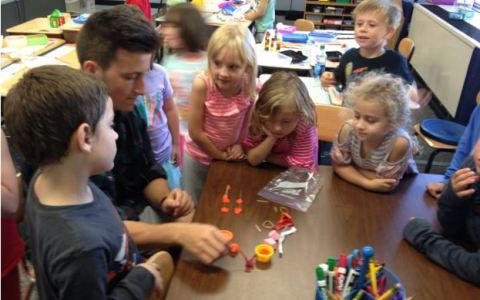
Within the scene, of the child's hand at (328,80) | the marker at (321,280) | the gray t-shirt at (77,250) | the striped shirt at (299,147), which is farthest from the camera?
the child's hand at (328,80)

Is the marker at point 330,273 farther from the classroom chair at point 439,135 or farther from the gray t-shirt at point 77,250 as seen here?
the classroom chair at point 439,135

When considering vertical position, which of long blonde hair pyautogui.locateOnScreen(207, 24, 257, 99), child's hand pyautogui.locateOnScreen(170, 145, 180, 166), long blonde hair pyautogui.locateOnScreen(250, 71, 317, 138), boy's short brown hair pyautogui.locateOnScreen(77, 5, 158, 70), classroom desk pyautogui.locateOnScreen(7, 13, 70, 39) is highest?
boy's short brown hair pyautogui.locateOnScreen(77, 5, 158, 70)

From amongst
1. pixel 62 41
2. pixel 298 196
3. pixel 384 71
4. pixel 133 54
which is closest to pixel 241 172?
pixel 298 196

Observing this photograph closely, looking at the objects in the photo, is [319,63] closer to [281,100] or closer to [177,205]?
[281,100]

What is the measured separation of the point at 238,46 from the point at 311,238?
2.86 feet

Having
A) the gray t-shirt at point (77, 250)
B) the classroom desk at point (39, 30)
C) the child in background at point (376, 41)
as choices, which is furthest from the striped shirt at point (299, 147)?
the classroom desk at point (39, 30)

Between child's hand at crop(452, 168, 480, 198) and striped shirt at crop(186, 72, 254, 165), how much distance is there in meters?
0.84

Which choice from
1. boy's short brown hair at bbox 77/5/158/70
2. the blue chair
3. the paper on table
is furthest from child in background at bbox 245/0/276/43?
boy's short brown hair at bbox 77/5/158/70

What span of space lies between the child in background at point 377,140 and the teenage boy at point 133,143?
2.11 feet

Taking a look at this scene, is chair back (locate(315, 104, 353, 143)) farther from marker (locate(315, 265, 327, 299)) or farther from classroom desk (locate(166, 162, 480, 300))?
marker (locate(315, 265, 327, 299))

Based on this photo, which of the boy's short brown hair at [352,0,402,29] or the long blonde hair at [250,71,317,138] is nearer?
the long blonde hair at [250,71,317,138]

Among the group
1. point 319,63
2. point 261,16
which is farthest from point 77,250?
point 261,16

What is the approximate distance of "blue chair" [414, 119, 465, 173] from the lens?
2605mm

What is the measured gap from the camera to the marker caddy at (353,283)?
2.92 feet
